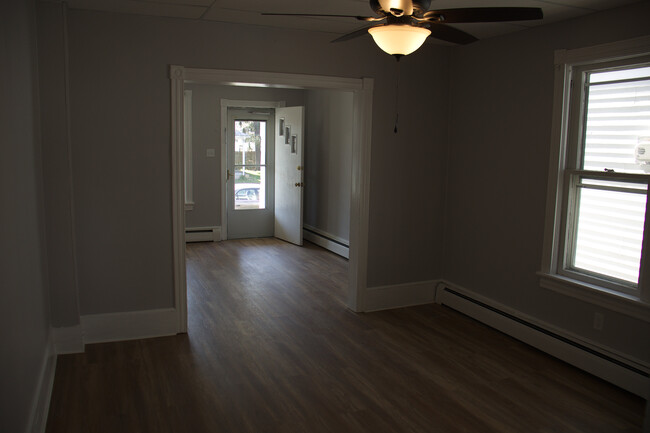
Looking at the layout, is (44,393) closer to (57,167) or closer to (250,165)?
(57,167)

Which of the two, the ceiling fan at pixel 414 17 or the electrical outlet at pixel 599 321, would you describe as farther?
the electrical outlet at pixel 599 321

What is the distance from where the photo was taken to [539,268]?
4.11 metres

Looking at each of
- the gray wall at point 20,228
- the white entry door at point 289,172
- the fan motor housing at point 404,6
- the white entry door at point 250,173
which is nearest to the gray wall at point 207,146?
the white entry door at point 250,173

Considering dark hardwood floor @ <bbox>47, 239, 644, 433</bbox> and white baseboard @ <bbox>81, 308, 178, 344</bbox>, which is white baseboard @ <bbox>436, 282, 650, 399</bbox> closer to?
dark hardwood floor @ <bbox>47, 239, 644, 433</bbox>

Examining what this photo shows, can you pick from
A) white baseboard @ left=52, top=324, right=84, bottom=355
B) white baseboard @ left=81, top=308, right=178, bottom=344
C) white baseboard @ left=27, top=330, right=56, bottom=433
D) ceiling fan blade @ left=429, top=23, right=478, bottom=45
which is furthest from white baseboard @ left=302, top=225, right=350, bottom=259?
ceiling fan blade @ left=429, top=23, right=478, bottom=45

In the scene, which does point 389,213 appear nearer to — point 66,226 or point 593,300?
point 593,300

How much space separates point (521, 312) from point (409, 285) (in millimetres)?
1129

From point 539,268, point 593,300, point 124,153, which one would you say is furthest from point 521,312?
point 124,153

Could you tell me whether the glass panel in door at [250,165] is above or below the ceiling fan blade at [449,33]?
below

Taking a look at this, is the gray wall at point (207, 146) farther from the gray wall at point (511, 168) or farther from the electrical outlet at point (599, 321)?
the electrical outlet at point (599, 321)

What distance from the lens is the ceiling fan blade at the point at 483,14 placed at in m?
2.15

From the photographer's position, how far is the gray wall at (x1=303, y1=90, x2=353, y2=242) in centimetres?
705

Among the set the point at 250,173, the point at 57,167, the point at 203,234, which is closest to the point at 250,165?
the point at 250,173

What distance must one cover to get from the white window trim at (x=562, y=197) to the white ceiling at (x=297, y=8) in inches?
11.1
